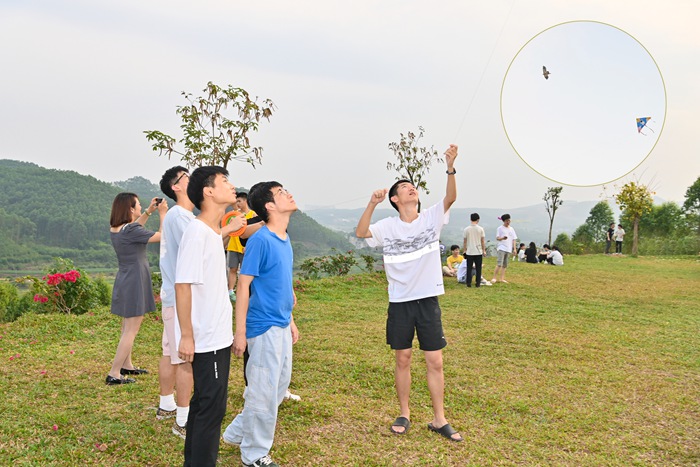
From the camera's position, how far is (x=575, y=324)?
9242 mm

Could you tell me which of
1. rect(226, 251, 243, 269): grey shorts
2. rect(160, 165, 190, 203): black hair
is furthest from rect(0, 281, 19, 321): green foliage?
rect(160, 165, 190, 203): black hair

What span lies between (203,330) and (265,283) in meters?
0.61

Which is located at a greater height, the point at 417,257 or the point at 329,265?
the point at 417,257

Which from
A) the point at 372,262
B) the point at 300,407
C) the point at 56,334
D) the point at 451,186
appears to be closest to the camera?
the point at 451,186

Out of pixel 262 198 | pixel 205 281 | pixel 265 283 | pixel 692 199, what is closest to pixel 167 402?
pixel 265 283

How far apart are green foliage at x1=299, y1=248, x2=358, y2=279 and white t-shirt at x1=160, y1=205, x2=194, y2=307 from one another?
34.5ft

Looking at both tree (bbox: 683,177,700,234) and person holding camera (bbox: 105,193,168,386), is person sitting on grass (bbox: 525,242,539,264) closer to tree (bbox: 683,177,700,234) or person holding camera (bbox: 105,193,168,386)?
person holding camera (bbox: 105,193,168,386)

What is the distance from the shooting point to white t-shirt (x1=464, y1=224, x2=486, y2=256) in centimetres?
1291

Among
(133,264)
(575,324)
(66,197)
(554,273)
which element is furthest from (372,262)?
(66,197)

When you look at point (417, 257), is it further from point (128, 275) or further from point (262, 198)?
point (128, 275)

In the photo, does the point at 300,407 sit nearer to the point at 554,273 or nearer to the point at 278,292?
the point at 278,292

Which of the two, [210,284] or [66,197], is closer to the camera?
[210,284]

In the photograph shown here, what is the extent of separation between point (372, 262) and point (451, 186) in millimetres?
12092

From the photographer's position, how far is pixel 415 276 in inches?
168
